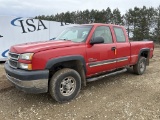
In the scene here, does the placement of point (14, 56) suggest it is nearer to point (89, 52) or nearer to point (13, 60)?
point (13, 60)

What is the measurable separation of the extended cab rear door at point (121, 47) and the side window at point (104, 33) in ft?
0.93

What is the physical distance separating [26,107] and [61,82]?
3.14 ft

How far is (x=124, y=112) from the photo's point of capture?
13.6ft

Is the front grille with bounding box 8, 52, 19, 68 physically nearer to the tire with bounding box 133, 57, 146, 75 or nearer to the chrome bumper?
the chrome bumper

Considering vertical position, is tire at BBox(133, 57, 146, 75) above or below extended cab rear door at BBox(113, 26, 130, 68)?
below

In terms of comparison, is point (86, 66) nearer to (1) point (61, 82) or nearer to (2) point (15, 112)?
(1) point (61, 82)

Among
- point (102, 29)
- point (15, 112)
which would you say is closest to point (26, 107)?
point (15, 112)

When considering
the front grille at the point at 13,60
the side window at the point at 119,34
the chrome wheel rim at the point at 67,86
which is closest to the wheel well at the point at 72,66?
the chrome wheel rim at the point at 67,86

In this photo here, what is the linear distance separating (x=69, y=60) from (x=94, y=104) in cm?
118

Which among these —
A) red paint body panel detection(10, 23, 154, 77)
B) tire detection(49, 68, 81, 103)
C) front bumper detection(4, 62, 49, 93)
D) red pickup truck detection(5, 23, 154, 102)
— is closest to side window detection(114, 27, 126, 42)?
red pickup truck detection(5, 23, 154, 102)

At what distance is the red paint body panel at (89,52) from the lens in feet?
13.4
